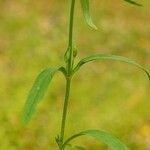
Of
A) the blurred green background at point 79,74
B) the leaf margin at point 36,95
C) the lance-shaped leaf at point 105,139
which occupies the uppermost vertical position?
the leaf margin at point 36,95

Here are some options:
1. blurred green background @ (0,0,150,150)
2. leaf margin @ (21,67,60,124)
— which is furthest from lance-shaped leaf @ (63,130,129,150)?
blurred green background @ (0,0,150,150)

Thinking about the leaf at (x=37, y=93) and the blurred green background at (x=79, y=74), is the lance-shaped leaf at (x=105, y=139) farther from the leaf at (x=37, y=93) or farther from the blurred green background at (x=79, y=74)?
the blurred green background at (x=79, y=74)

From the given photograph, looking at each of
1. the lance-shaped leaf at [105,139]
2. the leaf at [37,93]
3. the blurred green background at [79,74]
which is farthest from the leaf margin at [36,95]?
the blurred green background at [79,74]

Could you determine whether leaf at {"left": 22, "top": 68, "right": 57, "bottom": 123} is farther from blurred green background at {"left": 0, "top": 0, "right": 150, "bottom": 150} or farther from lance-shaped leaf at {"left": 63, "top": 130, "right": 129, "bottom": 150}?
blurred green background at {"left": 0, "top": 0, "right": 150, "bottom": 150}

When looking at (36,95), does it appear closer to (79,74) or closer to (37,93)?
(37,93)

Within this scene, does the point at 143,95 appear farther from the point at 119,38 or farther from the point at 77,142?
the point at 119,38

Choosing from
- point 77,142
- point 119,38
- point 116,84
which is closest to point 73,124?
point 77,142
